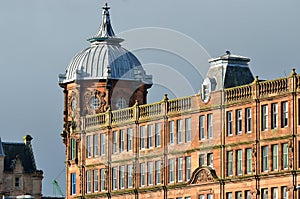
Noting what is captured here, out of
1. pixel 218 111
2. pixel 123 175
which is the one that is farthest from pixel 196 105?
pixel 123 175

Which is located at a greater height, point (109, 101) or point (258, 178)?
point (109, 101)

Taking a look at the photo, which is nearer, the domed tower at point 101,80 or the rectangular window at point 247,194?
the rectangular window at point 247,194

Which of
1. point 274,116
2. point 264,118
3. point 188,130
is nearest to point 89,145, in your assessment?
point 188,130

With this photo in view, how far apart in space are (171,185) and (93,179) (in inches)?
653

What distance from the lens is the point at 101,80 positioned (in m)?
184

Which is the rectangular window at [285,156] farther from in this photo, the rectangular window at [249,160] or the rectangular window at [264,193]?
the rectangular window at [249,160]

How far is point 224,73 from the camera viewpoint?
160250 millimetres

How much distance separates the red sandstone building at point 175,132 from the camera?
15188cm

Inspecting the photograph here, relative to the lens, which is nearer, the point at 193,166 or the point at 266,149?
the point at 266,149

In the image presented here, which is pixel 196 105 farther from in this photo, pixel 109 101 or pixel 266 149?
pixel 109 101

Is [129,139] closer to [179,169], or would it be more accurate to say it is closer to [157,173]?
[157,173]

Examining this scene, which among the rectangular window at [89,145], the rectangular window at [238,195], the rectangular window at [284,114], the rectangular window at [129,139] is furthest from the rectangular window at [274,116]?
the rectangular window at [89,145]

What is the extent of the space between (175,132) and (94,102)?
1974cm

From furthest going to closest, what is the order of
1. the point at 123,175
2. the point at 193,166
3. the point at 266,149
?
the point at 123,175, the point at 193,166, the point at 266,149
